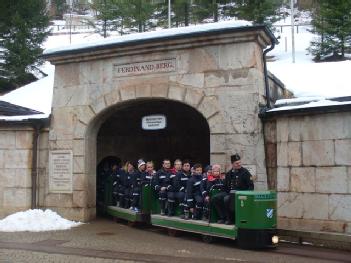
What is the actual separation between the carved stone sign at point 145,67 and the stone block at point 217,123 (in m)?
1.77

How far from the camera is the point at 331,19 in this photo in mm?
37062

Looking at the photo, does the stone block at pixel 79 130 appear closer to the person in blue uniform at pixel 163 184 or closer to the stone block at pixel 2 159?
the stone block at pixel 2 159

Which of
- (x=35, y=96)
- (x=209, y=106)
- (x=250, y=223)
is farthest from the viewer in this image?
(x=35, y=96)

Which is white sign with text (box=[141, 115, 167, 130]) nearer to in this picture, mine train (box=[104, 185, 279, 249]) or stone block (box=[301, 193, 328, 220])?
mine train (box=[104, 185, 279, 249])

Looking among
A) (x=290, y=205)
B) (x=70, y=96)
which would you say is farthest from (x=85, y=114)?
(x=290, y=205)

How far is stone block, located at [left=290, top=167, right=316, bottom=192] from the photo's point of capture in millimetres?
11328

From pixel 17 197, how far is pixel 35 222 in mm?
1851

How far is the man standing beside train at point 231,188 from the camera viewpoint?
10820 mm

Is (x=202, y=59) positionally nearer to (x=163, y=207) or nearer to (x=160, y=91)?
(x=160, y=91)

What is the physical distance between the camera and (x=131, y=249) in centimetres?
1048

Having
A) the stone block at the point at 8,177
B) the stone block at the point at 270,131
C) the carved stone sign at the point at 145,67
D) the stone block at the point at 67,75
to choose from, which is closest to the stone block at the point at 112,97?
the carved stone sign at the point at 145,67

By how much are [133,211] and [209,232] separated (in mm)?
3294

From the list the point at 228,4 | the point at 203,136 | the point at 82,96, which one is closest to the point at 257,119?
the point at 82,96

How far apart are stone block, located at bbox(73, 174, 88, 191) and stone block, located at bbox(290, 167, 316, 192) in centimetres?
602
